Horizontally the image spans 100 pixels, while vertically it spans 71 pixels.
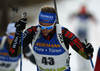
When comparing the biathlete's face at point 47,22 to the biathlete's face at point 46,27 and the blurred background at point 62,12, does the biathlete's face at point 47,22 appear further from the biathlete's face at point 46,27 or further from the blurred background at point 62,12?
the blurred background at point 62,12

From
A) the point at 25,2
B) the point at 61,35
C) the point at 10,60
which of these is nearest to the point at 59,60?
the point at 61,35

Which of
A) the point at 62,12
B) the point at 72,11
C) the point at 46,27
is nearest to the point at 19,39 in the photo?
the point at 46,27

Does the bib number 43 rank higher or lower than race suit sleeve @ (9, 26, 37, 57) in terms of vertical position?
lower

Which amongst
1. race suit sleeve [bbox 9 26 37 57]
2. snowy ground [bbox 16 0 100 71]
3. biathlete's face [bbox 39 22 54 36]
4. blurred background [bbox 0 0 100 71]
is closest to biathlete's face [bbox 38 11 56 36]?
biathlete's face [bbox 39 22 54 36]

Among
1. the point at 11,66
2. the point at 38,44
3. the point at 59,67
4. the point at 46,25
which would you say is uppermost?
the point at 46,25

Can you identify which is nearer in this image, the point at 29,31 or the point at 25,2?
the point at 29,31

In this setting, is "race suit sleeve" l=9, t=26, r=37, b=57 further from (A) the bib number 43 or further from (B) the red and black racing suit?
(A) the bib number 43

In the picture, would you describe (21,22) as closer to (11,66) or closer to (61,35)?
(61,35)

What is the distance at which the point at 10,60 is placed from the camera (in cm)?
530

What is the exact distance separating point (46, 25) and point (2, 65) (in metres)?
2.01

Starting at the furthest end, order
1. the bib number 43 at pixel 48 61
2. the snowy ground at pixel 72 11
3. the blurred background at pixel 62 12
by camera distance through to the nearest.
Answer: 1. the blurred background at pixel 62 12
2. the snowy ground at pixel 72 11
3. the bib number 43 at pixel 48 61

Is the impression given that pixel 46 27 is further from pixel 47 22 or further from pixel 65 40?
pixel 65 40

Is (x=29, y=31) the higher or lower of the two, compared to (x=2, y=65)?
higher

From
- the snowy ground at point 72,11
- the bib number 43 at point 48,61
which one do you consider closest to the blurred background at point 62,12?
the snowy ground at point 72,11
